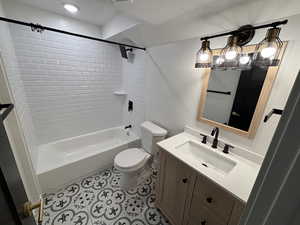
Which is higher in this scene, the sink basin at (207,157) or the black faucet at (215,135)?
the black faucet at (215,135)

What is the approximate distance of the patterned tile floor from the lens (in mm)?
1406

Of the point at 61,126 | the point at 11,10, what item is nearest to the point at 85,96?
the point at 61,126

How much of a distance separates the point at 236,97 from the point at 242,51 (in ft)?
1.31

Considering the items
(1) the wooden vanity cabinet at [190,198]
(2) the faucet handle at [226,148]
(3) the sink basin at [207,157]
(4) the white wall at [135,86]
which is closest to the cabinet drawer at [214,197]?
(1) the wooden vanity cabinet at [190,198]

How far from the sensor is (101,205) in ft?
5.12

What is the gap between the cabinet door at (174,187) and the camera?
113cm

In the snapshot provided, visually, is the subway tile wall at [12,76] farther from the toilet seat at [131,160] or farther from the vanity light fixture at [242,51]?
the vanity light fixture at [242,51]

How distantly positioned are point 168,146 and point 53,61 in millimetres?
2118

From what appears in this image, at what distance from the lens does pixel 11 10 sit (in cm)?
157

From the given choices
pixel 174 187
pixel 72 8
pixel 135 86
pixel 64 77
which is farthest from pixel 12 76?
pixel 174 187

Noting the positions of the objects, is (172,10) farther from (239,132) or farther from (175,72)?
(239,132)

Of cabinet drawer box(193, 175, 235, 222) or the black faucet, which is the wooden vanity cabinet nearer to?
cabinet drawer box(193, 175, 235, 222)

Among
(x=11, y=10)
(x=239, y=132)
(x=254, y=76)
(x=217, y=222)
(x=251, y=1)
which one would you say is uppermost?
(x=11, y=10)

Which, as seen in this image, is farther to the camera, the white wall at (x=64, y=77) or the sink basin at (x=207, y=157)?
the white wall at (x=64, y=77)
